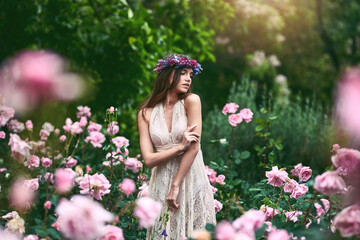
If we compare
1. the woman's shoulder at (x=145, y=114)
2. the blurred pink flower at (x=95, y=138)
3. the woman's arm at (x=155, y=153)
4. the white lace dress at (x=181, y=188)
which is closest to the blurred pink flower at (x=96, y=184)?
the woman's arm at (x=155, y=153)

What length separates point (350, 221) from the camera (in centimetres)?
122

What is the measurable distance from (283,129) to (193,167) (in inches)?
94.5

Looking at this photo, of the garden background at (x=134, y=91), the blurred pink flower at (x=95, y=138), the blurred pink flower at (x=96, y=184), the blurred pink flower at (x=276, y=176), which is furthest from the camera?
the garden background at (x=134, y=91)

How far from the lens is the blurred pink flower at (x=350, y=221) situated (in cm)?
121

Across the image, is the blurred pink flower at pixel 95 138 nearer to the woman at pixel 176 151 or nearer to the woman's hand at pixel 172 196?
the woman at pixel 176 151

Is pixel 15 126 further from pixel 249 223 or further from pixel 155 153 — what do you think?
pixel 249 223

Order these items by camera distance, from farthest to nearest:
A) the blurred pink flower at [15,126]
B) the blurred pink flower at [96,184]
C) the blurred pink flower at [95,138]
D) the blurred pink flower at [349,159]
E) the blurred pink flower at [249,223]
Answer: the blurred pink flower at [15,126] < the blurred pink flower at [95,138] < the blurred pink flower at [96,184] < the blurred pink flower at [349,159] < the blurred pink flower at [249,223]

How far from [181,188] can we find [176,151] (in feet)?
0.87

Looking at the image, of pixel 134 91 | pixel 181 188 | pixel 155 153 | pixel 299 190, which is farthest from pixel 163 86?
pixel 134 91

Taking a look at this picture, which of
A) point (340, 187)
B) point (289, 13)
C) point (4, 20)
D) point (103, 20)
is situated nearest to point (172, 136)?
point (340, 187)

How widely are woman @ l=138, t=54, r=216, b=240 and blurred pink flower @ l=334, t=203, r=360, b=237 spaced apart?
41.5 inches

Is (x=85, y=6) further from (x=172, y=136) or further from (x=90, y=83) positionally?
(x=172, y=136)

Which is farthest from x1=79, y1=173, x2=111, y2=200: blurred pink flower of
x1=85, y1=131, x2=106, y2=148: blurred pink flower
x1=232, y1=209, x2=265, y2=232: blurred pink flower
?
x1=85, y1=131, x2=106, y2=148: blurred pink flower

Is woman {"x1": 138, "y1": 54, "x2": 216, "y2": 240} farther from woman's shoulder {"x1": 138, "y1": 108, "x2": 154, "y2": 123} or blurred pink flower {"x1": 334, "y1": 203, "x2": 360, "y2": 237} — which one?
blurred pink flower {"x1": 334, "y1": 203, "x2": 360, "y2": 237}
